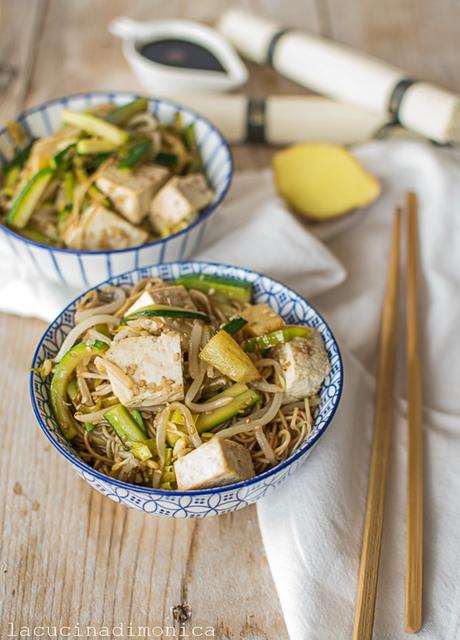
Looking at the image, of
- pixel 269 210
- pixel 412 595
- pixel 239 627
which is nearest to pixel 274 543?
pixel 239 627

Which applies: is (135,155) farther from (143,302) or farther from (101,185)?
(143,302)

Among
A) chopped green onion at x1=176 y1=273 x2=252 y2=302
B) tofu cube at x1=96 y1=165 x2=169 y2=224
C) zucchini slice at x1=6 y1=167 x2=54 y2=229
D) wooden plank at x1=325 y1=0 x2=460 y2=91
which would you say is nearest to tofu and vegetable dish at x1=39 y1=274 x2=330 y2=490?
chopped green onion at x1=176 y1=273 x2=252 y2=302

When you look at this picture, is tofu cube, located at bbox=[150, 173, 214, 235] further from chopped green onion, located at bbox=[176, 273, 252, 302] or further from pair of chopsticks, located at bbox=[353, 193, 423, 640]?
pair of chopsticks, located at bbox=[353, 193, 423, 640]

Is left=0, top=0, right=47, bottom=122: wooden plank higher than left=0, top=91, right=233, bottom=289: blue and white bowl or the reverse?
the reverse

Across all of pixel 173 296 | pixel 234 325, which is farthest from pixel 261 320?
pixel 173 296

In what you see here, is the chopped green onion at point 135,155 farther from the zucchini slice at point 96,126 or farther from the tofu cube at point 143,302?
the tofu cube at point 143,302

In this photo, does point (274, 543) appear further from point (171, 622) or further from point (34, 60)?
point (34, 60)
